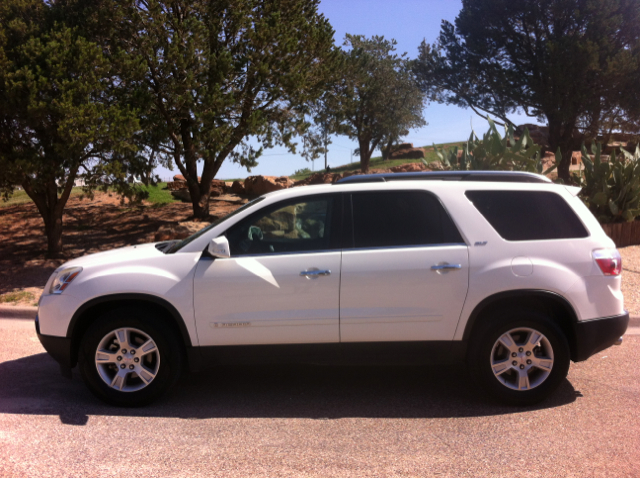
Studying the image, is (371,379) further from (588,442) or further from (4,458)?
(4,458)

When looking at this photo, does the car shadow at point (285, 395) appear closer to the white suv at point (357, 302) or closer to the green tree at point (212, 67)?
the white suv at point (357, 302)

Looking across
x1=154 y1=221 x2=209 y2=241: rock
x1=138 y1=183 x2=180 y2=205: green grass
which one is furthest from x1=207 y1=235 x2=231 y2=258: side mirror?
x1=138 y1=183 x2=180 y2=205: green grass

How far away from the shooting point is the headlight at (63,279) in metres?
4.91

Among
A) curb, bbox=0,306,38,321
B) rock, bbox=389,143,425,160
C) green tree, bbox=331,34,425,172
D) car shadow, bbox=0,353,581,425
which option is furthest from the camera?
rock, bbox=389,143,425,160

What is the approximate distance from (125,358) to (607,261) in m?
4.06

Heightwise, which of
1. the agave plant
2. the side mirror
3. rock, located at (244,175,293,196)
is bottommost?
the side mirror

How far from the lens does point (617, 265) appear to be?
193 inches

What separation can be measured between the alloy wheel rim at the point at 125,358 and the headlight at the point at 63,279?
57 centimetres

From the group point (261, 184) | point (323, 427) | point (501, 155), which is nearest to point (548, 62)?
point (261, 184)

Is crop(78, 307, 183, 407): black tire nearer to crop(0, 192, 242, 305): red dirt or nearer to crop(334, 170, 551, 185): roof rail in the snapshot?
crop(334, 170, 551, 185): roof rail

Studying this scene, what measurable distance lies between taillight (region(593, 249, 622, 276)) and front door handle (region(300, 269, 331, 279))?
87.8 inches

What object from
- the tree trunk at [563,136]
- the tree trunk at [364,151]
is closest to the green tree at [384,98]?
the tree trunk at [364,151]

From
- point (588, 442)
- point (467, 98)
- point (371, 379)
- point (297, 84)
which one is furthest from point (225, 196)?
point (588, 442)

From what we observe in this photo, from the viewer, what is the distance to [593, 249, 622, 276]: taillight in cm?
486
